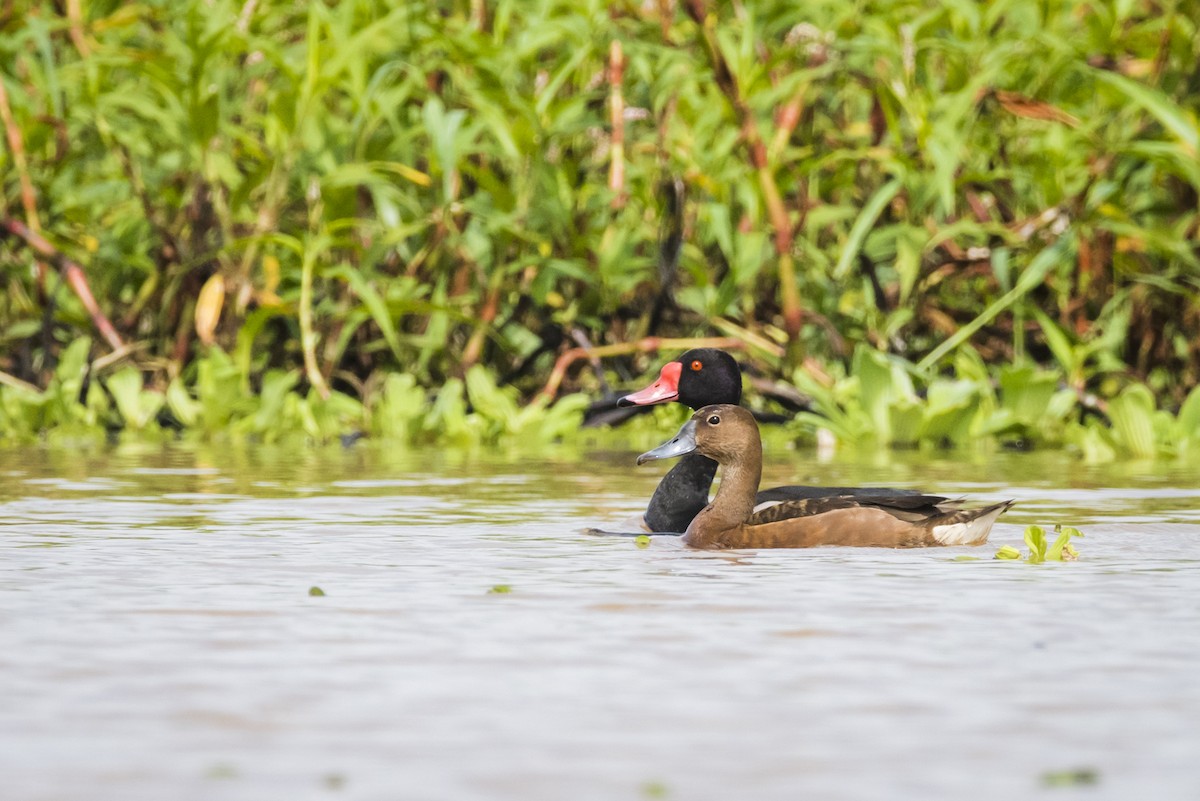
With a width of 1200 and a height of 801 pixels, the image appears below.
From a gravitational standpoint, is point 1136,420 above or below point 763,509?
above

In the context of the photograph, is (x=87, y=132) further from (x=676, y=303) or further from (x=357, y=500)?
(x=357, y=500)

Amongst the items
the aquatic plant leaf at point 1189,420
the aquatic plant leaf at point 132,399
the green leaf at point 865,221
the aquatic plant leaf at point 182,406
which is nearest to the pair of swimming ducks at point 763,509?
the green leaf at point 865,221

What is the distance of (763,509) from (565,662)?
239cm

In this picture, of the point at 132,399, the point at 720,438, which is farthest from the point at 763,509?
the point at 132,399

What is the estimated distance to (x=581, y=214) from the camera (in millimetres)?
10664

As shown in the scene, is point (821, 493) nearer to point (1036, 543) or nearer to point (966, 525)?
point (966, 525)

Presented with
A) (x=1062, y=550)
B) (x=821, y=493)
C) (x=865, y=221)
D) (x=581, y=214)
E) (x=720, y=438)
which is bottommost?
(x=1062, y=550)

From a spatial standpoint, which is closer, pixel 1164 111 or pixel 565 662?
pixel 565 662

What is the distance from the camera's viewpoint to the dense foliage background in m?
9.78

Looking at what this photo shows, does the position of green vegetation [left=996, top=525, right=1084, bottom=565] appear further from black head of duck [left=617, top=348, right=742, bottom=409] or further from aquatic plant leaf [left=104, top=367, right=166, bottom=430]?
aquatic plant leaf [left=104, top=367, right=166, bottom=430]

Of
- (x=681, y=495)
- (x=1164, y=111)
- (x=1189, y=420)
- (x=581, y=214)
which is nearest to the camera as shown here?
(x=681, y=495)

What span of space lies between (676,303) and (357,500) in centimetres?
378

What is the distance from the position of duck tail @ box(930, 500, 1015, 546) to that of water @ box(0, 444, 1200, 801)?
97 mm

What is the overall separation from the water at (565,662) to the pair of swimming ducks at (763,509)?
10cm
